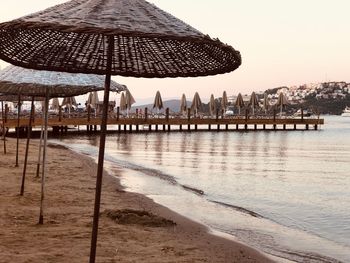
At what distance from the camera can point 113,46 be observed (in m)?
3.62

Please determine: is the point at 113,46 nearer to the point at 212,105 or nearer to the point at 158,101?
the point at 158,101

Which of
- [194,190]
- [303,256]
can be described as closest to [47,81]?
[303,256]

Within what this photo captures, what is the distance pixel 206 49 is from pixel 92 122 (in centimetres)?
5249

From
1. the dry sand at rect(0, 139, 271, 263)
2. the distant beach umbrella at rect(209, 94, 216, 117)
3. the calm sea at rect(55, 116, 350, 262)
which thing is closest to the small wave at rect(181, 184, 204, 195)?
the calm sea at rect(55, 116, 350, 262)

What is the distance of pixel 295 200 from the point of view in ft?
53.9

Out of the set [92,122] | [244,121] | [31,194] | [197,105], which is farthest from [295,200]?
[197,105]

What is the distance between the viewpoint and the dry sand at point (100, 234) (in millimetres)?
6578

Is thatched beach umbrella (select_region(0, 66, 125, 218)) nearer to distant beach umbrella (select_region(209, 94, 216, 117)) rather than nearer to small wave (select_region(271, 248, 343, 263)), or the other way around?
small wave (select_region(271, 248, 343, 263))

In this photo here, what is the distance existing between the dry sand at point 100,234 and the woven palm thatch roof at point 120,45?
3.03 metres

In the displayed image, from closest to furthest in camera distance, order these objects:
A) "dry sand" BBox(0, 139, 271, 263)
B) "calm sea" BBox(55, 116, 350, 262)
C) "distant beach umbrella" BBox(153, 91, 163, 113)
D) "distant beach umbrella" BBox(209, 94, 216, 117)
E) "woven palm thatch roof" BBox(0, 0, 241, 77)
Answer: "woven palm thatch roof" BBox(0, 0, 241, 77) → "dry sand" BBox(0, 139, 271, 263) → "calm sea" BBox(55, 116, 350, 262) → "distant beach umbrella" BBox(153, 91, 163, 113) → "distant beach umbrella" BBox(209, 94, 216, 117)

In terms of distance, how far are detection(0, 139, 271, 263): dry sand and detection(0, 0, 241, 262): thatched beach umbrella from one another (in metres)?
3.00

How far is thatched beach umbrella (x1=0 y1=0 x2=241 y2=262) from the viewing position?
2.95 meters

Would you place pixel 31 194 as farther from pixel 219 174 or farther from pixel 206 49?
pixel 219 174

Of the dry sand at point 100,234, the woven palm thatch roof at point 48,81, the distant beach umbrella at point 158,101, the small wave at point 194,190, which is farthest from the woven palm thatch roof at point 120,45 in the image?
the distant beach umbrella at point 158,101
